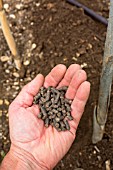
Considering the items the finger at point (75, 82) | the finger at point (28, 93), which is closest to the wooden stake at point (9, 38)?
the finger at point (28, 93)

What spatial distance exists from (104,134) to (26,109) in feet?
1.79

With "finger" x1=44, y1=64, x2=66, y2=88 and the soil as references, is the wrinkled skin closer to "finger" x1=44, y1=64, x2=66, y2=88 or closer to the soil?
"finger" x1=44, y1=64, x2=66, y2=88

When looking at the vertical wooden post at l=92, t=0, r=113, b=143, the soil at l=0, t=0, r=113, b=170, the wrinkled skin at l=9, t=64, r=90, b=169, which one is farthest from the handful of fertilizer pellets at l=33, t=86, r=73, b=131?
the soil at l=0, t=0, r=113, b=170

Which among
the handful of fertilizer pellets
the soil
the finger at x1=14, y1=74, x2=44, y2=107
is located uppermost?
the finger at x1=14, y1=74, x2=44, y2=107

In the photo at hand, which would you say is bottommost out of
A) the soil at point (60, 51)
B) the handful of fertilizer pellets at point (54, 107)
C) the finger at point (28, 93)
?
the soil at point (60, 51)

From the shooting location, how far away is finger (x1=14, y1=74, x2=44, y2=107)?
64.7 inches

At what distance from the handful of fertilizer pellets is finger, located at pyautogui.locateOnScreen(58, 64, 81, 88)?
0.03 meters

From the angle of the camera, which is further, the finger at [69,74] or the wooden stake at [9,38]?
the wooden stake at [9,38]

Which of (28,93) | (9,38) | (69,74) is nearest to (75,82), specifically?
(69,74)

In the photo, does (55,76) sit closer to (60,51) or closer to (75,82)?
(75,82)

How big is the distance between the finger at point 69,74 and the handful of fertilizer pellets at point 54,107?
30 millimetres

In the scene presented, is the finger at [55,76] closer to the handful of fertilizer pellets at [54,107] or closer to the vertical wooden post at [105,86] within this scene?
the handful of fertilizer pellets at [54,107]

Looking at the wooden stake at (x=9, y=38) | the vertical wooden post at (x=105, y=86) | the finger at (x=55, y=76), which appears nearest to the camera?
the vertical wooden post at (x=105, y=86)

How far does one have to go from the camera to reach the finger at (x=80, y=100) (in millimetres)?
1561
